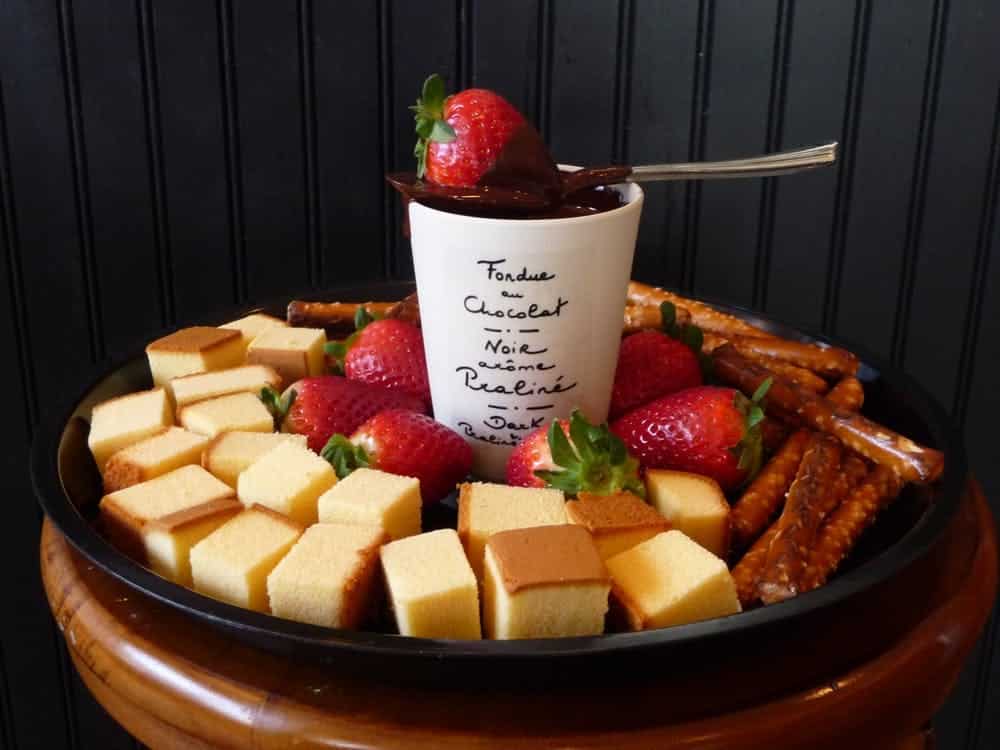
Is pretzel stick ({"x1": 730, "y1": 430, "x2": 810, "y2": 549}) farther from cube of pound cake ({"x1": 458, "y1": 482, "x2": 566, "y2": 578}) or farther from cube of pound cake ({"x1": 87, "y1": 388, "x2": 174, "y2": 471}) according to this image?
cube of pound cake ({"x1": 87, "y1": 388, "x2": 174, "y2": 471})

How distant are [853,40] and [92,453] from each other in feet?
3.05

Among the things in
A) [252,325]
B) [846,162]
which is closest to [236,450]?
[252,325]

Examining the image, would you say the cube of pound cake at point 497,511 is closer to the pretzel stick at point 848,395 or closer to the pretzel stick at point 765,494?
the pretzel stick at point 765,494

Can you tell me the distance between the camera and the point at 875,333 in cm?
130

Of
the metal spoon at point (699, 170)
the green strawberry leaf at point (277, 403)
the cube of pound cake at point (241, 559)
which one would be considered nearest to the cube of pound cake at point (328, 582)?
the cube of pound cake at point (241, 559)

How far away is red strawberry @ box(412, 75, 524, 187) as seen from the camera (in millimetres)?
738

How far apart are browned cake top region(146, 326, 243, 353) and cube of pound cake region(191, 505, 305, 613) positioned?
293mm

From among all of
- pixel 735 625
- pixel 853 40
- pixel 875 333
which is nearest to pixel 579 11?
pixel 853 40

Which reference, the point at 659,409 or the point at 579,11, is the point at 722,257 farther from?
the point at 659,409

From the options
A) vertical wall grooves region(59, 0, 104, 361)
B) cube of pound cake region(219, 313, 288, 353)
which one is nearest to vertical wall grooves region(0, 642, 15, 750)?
vertical wall grooves region(59, 0, 104, 361)

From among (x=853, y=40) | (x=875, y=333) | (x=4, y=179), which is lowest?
(x=875, y=333)

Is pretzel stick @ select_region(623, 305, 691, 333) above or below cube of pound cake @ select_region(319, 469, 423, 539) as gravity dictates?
above

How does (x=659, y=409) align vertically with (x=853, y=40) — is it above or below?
below

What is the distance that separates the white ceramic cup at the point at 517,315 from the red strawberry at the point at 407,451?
45 millimetres
